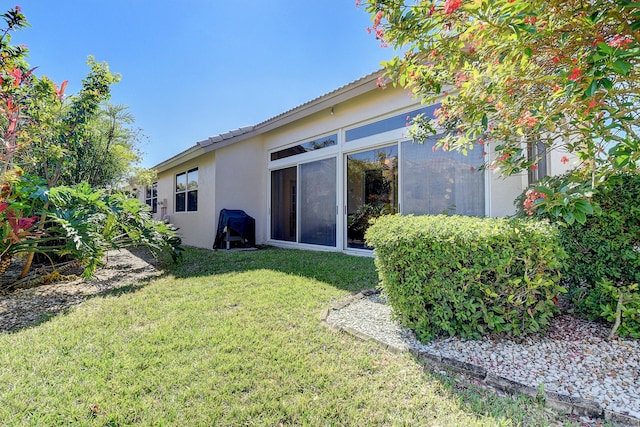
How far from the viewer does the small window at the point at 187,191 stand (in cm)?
1148

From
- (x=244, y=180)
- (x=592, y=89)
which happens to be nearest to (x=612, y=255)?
(x=592, y=89)

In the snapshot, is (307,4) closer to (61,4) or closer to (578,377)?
(61,4)

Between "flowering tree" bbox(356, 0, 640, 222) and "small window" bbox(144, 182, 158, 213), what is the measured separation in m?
16.6

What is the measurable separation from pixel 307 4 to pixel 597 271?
840 centimetres

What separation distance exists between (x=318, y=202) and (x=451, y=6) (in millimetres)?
6713

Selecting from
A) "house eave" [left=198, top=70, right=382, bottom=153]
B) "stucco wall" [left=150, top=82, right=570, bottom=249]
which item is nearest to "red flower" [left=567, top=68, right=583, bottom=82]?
"stucco wall" [left=150, top=82, right=570, bottom=249]

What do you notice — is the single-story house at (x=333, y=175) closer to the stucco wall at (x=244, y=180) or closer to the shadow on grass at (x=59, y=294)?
the stucco wall at (x=244, y=180)

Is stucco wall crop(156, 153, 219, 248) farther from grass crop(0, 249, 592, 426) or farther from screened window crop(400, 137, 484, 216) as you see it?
screened window crop(400, 137, 484, 216)

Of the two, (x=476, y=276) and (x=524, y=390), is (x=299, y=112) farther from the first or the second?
(x=524, y=390)

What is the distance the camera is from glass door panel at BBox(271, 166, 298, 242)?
9.56 m

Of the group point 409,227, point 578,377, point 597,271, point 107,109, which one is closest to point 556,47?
point 409,227

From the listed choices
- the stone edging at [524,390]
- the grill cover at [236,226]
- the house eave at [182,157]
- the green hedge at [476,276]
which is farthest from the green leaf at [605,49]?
the house eave at [182,157]

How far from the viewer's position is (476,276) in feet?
8.80

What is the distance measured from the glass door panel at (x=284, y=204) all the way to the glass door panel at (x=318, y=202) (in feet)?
1.35
